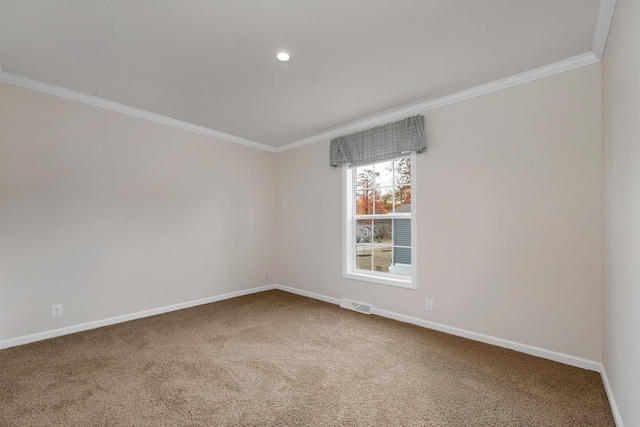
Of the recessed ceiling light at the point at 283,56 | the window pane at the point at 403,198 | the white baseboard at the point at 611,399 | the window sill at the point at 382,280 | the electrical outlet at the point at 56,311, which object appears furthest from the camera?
the window pane at the point at 403,198

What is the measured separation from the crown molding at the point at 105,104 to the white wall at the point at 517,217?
2909mm

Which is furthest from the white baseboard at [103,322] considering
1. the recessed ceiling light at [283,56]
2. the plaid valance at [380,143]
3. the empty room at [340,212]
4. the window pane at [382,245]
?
the recessed ceiling light at [283,56]

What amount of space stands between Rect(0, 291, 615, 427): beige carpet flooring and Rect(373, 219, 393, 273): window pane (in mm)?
851

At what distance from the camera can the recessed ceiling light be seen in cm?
225

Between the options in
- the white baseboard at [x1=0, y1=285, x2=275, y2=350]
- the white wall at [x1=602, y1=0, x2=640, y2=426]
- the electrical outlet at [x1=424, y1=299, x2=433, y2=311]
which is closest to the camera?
the white wall at [x1=602, y1=0, x2=640, y2=426]

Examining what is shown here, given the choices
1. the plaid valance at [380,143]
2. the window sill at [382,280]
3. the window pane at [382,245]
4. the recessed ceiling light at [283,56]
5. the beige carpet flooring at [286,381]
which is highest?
the recessed ceiling light at [283,56]

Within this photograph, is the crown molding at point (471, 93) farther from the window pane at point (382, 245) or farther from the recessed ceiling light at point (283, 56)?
the recessed ceiling light at point (283, 56)

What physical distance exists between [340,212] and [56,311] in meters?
3.36

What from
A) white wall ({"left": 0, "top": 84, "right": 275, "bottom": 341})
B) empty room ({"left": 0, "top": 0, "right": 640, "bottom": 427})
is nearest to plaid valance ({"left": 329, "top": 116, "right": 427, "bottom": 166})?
empty room ({"left": 0, "top": 0, "right": 640, "bottom": 427})

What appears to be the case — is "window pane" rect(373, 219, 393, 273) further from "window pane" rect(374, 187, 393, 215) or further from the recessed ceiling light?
the recessed ceiling light

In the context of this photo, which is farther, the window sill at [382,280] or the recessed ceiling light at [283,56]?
the window sill at [382,280]

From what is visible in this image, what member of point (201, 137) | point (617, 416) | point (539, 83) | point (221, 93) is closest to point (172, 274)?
point (201, 137)

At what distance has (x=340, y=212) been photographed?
407 centimetres

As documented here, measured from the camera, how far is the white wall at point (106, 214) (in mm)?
2678
